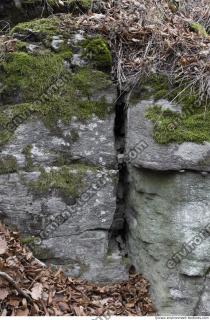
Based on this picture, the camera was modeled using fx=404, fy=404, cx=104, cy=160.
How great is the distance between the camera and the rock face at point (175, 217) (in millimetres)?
4324

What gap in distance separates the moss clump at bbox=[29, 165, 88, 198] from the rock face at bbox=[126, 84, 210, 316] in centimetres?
66

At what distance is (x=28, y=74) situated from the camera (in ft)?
15.5

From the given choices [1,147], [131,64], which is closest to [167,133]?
[131,64]

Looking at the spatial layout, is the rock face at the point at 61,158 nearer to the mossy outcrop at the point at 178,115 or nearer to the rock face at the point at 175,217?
the rock face at the point at 175,217

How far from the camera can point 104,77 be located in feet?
15.8

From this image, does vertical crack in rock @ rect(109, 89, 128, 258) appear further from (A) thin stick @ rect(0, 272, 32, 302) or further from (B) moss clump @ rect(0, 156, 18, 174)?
(A) thin stick @ rect(0, 272, 32, 302)

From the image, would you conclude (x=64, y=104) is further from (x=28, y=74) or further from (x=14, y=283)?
(x=14, y=283)

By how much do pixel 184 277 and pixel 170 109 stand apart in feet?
6.07

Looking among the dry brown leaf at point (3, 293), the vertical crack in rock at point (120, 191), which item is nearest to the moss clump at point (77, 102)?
the vertical crack in rock at point (120, 191)

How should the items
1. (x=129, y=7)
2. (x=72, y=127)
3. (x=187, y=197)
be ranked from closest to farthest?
1. (x=187, y=197)
2. (x=72, y=127)
3. (x=129, y=7)

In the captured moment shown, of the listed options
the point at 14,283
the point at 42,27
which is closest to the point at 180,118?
the point at 42,27

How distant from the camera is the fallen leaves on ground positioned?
356 cm

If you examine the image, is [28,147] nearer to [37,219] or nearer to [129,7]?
[37,219]

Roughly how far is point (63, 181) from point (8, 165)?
2.09 feet
